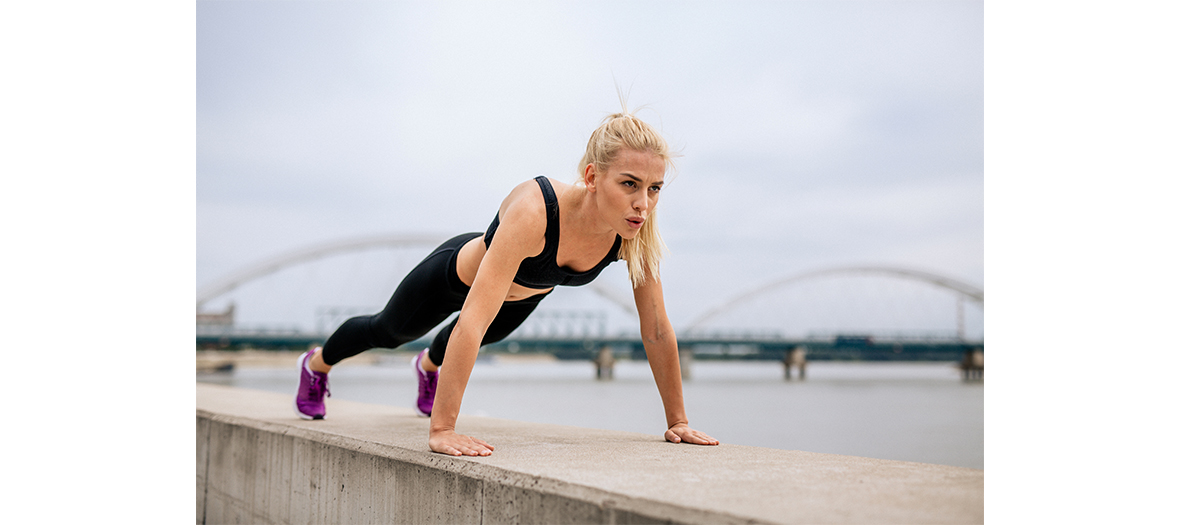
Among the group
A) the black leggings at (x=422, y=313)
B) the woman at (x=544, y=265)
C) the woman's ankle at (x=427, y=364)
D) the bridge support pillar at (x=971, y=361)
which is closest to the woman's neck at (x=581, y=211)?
the woman at (x=544, y=265)

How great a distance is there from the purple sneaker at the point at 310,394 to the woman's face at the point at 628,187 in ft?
6.94

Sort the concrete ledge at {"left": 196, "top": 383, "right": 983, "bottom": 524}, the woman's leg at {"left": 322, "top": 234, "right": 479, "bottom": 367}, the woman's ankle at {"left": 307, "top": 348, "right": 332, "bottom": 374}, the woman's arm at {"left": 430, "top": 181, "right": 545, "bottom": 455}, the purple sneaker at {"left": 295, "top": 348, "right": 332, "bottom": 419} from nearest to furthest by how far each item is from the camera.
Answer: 1. the concrete ledge at {"left": 196, "top": 383, "right": 983, "bottom": 524}
2. the woman's arm at {"left": 430, "top": 181, "right": 545, "bottom": 455}
3. the woman's leg at {"left": 322, "top": 234, "right": 479, "bottom": 367}
4. the purple sneaker at {"left": 295, "top": 348, "right": 332, "bottom": 419}
5. the woman's ankle at {"left": 307, "top": 348, "right": 332, "bottom": 374}

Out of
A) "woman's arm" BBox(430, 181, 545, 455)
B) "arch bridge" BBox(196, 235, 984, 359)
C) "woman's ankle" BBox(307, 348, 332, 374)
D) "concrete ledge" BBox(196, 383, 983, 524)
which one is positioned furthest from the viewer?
"arch bridge" BBox(196, 235, 984, 359)

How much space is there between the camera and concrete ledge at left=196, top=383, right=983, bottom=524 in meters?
1.55

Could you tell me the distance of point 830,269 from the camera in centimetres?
5438

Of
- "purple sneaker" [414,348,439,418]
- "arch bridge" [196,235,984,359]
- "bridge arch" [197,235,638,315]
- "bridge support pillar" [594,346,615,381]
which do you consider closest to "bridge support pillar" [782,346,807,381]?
"arch bridge" [196,235,984,359]

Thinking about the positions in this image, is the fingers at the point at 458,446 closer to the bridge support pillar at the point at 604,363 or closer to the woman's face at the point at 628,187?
the woman's face at the point at 628,187

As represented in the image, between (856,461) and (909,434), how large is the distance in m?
16.3

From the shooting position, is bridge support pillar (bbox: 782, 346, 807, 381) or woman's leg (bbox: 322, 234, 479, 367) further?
bridge support pillar (bbox: 782, 346, 807, 381)

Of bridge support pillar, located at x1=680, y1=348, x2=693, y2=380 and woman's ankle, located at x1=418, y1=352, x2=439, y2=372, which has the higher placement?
woman's ankle, located at x1=418, y1=352, x2=439, y2=372

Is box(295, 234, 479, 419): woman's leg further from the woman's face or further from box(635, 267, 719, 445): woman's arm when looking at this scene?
the woman's face

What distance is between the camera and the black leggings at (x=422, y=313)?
3.36 meters

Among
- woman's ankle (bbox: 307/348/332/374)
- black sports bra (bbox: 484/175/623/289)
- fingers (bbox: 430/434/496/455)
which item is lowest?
fingers (bbox: 430/434/496/455)
